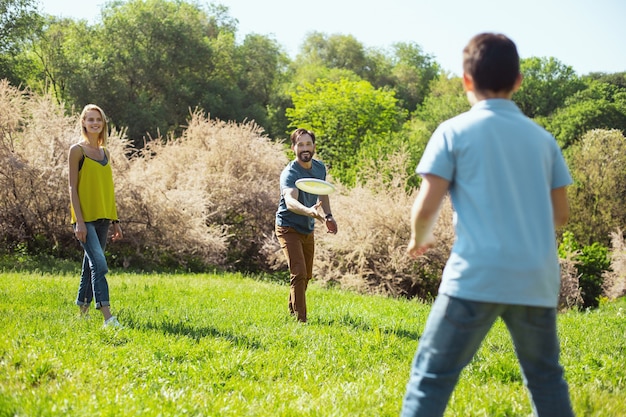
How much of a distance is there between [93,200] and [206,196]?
487 inches

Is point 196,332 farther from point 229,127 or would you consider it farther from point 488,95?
point 229,127

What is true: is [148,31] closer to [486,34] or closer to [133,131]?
[133,131]

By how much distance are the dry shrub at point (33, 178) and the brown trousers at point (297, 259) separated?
9594 mm

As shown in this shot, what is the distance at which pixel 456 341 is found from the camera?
2.95m

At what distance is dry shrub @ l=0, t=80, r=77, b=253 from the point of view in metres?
15.0

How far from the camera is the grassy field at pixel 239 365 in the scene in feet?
13.5

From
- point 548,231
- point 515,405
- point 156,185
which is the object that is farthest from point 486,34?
point 156,185

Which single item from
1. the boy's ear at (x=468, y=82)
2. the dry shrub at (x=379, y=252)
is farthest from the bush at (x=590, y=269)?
the boy's ear at (x=468, y=82)

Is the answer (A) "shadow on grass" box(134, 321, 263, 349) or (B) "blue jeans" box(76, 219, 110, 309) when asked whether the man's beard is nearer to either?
(A) "shadow on grass" box(134, 321, 263, 349)

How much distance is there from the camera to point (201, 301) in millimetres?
9039

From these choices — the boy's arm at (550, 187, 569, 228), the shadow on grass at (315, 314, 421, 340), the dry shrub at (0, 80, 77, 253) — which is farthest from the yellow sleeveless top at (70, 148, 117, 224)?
the dry shrub at (0, 80, 77, 253)

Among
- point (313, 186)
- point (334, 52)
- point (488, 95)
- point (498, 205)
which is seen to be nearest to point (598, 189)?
point (313, 186)

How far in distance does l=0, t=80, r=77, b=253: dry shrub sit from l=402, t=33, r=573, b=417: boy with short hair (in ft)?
44.8

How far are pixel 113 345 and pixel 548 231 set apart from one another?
4.02 metres
